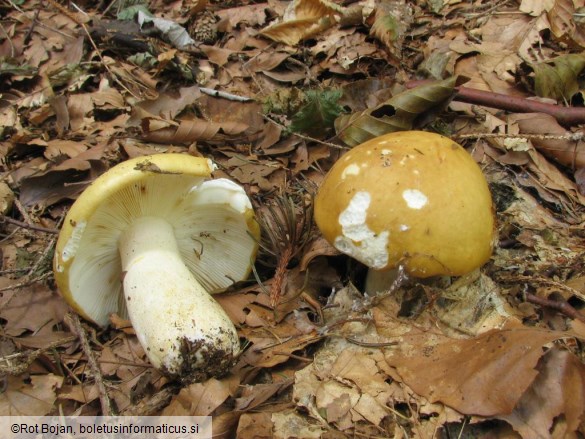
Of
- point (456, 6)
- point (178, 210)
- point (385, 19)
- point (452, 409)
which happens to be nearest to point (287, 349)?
point (452, 409)

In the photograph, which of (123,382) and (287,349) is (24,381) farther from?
(287,349)

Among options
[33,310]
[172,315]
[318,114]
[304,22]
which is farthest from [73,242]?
[304,22]

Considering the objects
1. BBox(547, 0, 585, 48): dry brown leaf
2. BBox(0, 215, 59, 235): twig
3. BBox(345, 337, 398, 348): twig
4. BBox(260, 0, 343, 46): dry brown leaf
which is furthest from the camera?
BBox(260, 0, 343, 46): dry brown leaf

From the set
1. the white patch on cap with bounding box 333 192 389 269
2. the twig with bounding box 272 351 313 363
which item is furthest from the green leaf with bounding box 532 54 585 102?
the twig with bounding box 272 351 313 363

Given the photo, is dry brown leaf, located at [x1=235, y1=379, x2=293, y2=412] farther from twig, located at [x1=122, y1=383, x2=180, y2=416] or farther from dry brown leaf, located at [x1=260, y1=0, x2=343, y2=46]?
dry brown leaf, located at [x1=260, y1=0, x2=343, y2=46]

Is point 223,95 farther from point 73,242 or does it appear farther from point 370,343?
point 370,343
